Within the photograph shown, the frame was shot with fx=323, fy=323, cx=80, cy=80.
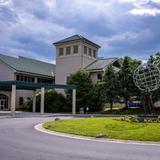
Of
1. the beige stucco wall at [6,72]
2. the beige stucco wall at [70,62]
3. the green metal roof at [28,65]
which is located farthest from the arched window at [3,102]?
the beige stucco wall at [70,62]

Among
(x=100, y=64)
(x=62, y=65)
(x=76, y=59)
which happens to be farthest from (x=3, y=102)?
(x=100, y=64)

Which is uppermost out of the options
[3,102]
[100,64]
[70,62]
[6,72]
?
[70,62]

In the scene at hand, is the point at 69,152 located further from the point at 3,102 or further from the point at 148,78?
the point at 3,102

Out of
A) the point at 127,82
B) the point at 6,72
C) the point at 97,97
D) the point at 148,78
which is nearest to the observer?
the point at 148,78

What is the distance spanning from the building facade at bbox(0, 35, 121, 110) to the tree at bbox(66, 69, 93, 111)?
137 inches

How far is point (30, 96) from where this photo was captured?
2443 inches

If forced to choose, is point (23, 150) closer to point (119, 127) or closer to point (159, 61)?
point (119, 127)

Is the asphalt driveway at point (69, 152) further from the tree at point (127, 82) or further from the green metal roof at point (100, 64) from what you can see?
the green metal roof at point (100, 64)

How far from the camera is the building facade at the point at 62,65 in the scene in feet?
189

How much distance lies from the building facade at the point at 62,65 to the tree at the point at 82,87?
3483 millimetres

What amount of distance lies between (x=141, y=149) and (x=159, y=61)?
33.9 meters

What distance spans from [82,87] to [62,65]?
9546 millimetres

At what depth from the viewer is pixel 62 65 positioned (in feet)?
201

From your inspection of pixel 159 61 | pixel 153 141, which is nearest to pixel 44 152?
pixel 153 141
